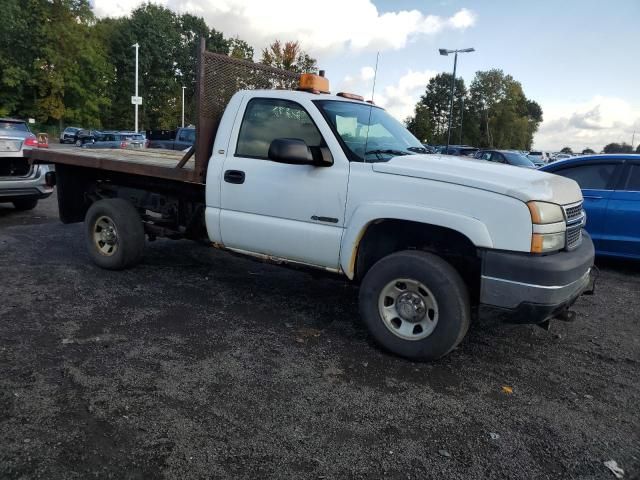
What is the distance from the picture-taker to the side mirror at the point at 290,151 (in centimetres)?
380

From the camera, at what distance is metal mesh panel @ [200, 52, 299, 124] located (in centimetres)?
Result: 463

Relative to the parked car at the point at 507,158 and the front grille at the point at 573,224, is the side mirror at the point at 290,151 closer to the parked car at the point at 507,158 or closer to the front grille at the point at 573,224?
the front grille at the point at 573,224

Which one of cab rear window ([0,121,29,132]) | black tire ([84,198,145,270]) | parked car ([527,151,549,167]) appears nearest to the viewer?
black tire ([84,198,145,270])

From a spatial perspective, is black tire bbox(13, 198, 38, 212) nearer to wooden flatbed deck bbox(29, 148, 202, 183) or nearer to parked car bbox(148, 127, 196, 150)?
wooden flatbed deck bbox(29, 148, 202, 183)

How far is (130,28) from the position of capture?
64625 mm

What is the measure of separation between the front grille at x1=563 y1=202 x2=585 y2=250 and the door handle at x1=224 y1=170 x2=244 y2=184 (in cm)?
264

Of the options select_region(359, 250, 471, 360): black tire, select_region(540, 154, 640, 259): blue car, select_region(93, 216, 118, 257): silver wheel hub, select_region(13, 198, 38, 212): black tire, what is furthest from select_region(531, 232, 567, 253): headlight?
select_region(13, 198, 38, 212): black tire

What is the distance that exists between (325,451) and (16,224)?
7.56 metres

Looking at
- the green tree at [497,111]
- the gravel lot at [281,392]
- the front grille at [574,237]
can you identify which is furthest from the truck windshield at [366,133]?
the green tree at [497,111]

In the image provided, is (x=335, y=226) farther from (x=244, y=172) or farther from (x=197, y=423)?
(x=197, y=423)

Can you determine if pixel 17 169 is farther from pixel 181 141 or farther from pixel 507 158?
pixel 507 158

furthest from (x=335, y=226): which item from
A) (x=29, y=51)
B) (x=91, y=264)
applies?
(x=29, y=51)

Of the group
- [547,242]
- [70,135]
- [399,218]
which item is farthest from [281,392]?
[70,135]

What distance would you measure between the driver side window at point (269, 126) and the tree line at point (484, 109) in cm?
6929
